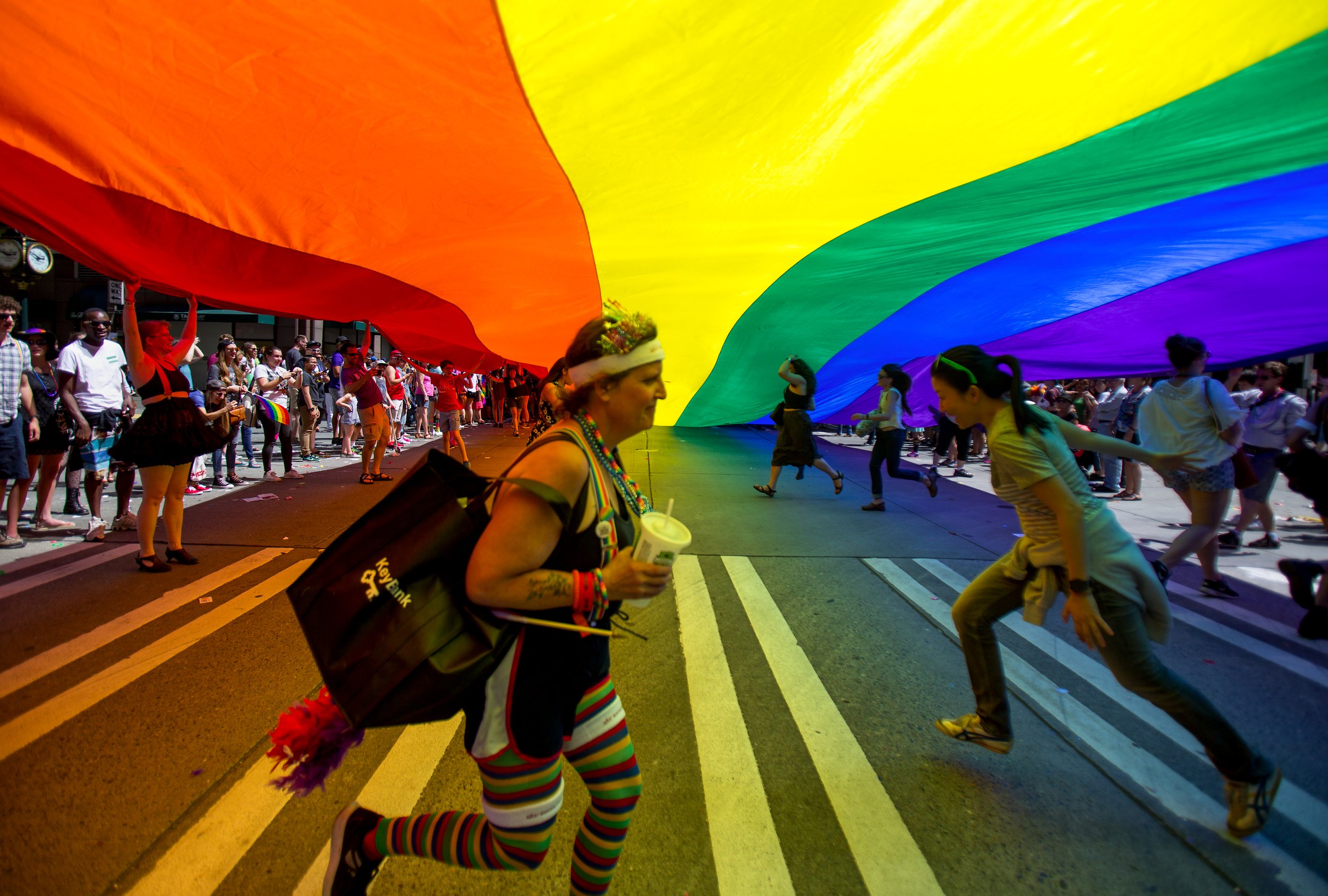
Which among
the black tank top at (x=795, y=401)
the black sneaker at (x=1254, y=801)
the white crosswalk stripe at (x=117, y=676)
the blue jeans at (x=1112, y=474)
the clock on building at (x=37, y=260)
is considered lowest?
the white crosswalk stripe at (x=117, y=676)

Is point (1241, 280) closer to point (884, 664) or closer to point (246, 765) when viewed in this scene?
point (884, 664)

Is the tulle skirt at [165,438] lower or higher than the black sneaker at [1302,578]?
higher

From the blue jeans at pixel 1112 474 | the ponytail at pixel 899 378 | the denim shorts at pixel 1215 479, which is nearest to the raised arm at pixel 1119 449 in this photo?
the denim shorts at pixel 1215 479

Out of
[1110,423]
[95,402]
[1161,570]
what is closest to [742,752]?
[1161,570]

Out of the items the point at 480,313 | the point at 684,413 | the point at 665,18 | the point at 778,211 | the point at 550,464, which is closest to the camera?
the point at 550,464

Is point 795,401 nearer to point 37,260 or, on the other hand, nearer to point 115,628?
point 115,628

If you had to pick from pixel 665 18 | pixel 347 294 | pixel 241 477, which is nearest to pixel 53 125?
pixel 347 294

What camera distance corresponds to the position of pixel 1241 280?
4777mm

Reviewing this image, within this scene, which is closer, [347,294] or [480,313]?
[347,294]

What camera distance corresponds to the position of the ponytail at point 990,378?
259 centimetres

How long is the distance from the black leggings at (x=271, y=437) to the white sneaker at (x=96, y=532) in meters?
A: 3.57

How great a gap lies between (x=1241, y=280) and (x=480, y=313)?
5317mm

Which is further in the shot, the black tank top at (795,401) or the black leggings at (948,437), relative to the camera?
the black leggings at (948,437)

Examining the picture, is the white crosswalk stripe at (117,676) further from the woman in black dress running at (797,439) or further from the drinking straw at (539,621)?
the woman in black dress running at (797,439)
